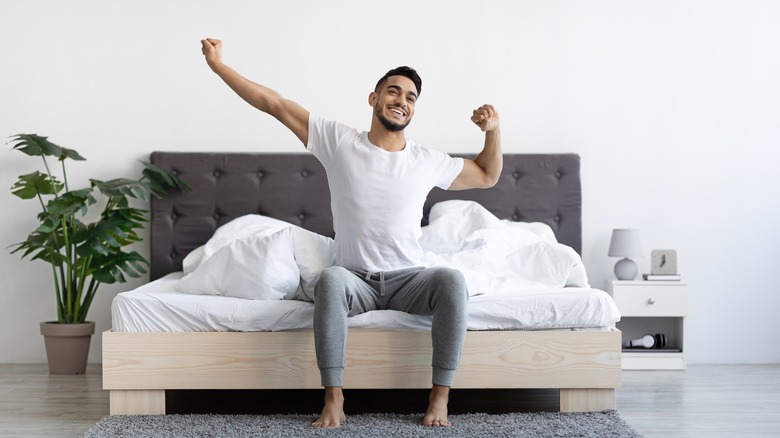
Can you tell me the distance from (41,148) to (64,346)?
86cm

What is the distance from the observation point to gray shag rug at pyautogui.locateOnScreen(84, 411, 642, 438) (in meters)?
2.53

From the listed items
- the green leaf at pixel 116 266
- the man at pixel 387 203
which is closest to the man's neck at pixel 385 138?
the man at pixel 387 203

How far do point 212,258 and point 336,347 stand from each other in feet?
2.36

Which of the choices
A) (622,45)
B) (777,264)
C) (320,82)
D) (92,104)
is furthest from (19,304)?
(777,264)

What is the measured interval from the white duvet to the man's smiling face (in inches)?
20.0

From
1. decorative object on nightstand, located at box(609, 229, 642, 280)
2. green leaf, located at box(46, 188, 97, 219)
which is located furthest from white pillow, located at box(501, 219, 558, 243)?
green leaf, located at box(46, 188, 97, 219)

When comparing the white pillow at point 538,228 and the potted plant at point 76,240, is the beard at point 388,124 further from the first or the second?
the potted plant at point 76,240

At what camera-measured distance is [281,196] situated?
13.1ft

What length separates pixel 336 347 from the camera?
8.48 feet

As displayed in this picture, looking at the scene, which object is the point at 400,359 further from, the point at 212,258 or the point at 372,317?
the point at 212,258

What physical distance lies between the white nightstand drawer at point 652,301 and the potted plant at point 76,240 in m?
2.11

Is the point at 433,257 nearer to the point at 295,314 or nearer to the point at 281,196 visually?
the point at 295,314

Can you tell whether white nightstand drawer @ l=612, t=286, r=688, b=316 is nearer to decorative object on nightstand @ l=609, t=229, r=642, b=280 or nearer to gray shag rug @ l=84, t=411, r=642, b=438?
decorative object on nightstand @ l=609, t=229, r=642, b=280

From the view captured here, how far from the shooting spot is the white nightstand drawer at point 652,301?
384 centimetres
